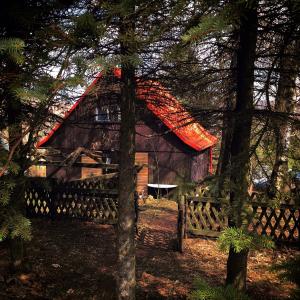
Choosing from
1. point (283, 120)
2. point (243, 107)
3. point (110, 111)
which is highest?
point (110, 111)

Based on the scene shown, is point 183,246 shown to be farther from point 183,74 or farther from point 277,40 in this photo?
point 277,40

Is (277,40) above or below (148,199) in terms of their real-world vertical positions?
above

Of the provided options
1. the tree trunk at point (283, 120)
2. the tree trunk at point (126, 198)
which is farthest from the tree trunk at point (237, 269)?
the tree trunk at point (126, 198)

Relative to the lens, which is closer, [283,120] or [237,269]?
[283,120]

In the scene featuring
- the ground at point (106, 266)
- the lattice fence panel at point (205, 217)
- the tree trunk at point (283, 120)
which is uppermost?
the tree trunk at point (283, 120)

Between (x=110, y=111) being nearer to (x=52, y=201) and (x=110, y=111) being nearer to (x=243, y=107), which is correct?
(x=243, y=107)

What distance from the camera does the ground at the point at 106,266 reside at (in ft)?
22.0

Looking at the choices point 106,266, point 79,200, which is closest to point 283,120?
point 106,266

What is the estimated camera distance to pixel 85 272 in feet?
25.4

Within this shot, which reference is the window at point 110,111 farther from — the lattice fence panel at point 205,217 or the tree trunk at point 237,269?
the lattice fence panel at point 205,217

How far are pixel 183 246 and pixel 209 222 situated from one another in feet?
4.30

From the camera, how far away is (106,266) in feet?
27.2

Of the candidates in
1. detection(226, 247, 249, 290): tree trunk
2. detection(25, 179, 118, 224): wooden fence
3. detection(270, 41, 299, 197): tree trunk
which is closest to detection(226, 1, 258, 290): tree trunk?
detection(226, 247, 249, 290): tree trunk

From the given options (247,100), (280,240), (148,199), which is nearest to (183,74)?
(247,100)
